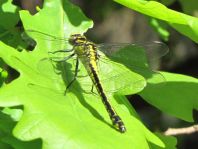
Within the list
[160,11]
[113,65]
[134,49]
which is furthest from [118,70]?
[160,11]

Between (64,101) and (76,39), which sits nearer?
(64,101)

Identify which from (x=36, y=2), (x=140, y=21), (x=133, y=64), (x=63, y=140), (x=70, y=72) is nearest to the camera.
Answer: (x=63, y=140)

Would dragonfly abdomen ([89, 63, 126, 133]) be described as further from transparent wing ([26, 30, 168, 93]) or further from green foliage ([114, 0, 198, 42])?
green foliage ([114, 0, 198, 42])

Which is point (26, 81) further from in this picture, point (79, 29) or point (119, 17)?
point (119, 17)

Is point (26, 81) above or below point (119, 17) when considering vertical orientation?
above

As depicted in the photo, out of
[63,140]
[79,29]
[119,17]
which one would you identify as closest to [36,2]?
[119,17]

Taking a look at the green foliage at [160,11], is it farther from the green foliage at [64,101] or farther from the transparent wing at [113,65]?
the transparent wing at [113,65]

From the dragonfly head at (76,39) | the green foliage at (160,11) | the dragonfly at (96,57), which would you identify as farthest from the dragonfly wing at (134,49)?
the green foliage at (160,11)

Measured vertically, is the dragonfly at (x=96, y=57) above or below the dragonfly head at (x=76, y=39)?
below

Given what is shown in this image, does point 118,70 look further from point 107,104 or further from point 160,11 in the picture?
point 160,11
